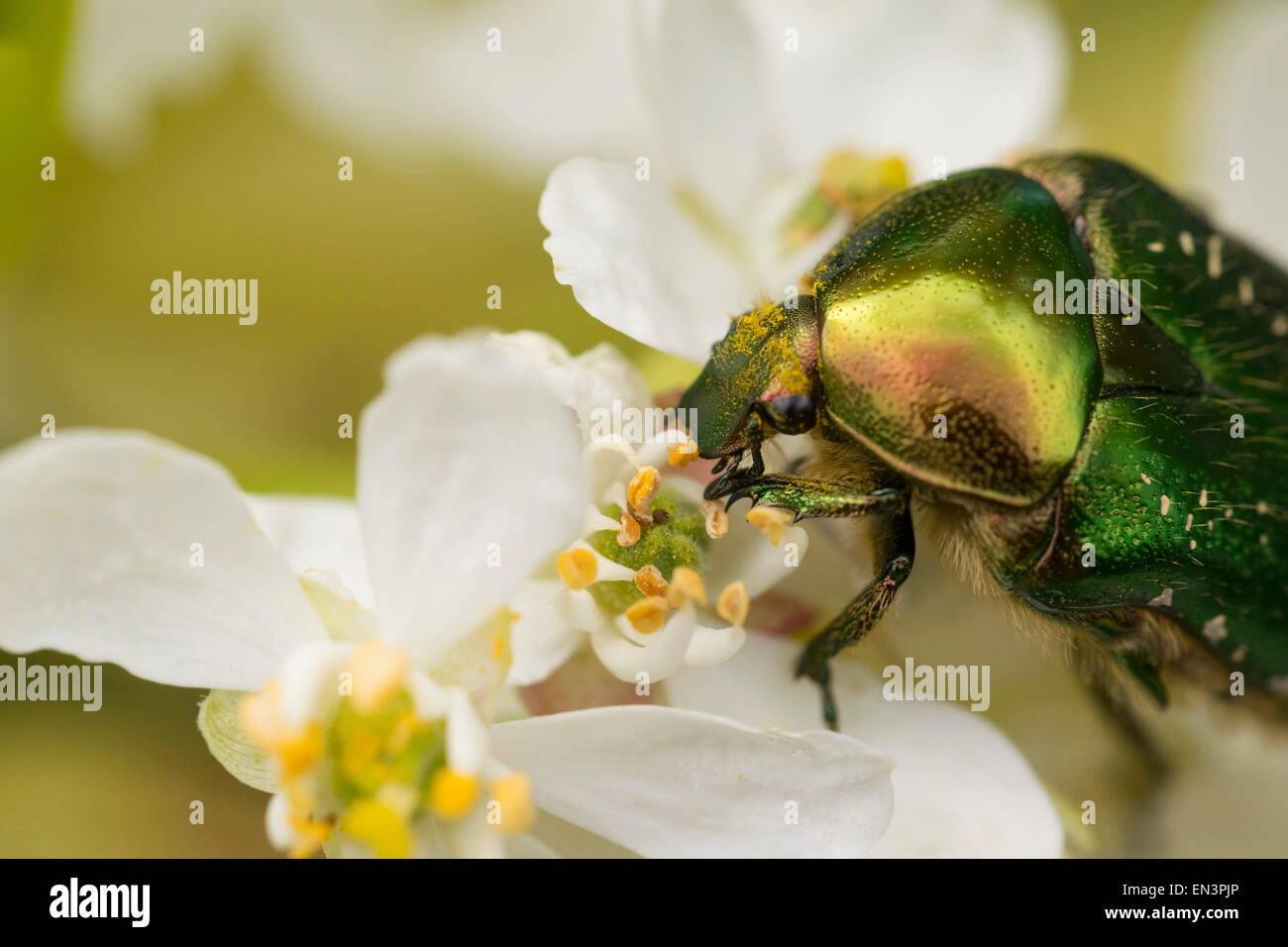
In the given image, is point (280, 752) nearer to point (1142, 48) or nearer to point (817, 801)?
point (817, 801)

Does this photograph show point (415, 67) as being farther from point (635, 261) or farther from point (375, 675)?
point (375, 675)

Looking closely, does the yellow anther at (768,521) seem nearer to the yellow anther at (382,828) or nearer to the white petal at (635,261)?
the white petal at (635,261)

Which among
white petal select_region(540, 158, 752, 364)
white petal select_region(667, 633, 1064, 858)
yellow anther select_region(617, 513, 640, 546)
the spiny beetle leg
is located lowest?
white petal select_region(667, 633, 1064, 858)

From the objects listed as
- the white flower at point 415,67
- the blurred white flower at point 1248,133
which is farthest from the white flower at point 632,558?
the blurred white flower at point 1248,133

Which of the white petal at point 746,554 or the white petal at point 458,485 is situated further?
the white petal at point 746,554

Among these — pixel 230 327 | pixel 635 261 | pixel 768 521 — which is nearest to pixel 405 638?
pixel 768 521

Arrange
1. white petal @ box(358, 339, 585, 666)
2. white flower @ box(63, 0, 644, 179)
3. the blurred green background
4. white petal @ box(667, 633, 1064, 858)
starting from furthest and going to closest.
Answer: white flower @ box(63, 0, 644, 179) < the blurred green background < white petal @ box(667, 633, 1064, 858) < white petal @ box(358, 339, 585, 666)

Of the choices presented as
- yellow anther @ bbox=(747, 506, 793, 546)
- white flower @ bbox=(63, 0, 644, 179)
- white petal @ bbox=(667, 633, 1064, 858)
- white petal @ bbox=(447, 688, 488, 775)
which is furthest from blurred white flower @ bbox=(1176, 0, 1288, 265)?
white petal @ bbox=(447, 688, 488, 775)

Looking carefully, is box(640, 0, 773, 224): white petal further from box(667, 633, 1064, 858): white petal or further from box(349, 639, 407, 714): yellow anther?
box(349, 639, 407, 714): yellow anther
